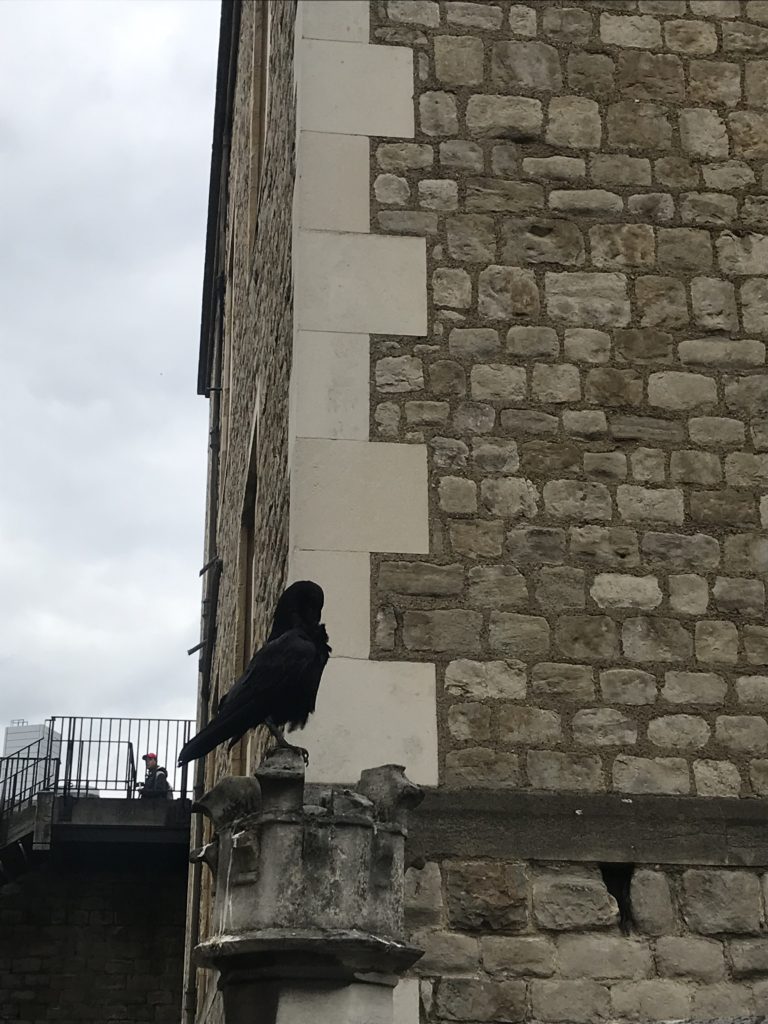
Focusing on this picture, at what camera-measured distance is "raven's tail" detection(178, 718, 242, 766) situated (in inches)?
173

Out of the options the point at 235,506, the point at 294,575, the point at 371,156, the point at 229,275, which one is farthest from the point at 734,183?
the point at 229,275

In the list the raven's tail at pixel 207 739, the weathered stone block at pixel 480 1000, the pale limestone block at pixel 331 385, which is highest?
the pale limestone block at pixel 331 385

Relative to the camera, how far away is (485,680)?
4.89 meters

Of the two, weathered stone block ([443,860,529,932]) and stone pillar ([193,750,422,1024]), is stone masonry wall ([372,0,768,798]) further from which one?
stone pillar ([193,750,422,1024])

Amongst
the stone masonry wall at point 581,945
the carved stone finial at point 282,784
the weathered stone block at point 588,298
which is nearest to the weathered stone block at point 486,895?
the stone masonry wall at point 581,945

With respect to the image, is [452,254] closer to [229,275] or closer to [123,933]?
[229,275]

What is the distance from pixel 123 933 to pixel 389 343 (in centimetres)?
1377

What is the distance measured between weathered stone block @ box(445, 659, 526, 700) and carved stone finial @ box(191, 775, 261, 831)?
3.31 feet

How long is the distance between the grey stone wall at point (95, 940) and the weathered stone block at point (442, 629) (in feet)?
42.7

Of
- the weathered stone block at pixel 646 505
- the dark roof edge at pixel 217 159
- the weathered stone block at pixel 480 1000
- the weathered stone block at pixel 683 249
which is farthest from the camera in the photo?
the dark roof edge at pixel 217 159

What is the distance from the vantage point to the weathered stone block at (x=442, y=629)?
4.90 metres

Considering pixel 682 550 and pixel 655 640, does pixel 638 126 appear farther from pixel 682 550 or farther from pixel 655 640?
pixel 655 640

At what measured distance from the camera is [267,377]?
6844 mm

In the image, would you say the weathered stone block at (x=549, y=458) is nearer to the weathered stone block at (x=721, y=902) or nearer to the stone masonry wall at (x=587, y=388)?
the stone masonry wall at (x=587, y=388)
